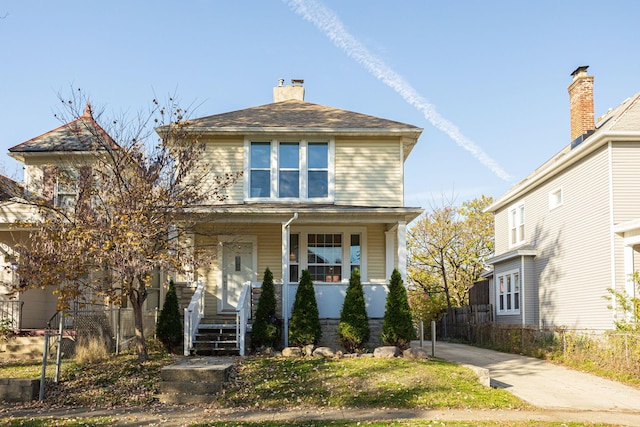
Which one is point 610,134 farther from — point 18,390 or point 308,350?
point 18,390

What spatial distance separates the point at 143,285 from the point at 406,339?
638 centimetres

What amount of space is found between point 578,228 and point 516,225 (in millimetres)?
6375

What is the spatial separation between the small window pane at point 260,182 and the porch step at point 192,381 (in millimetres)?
6819

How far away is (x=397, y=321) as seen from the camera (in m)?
16.0

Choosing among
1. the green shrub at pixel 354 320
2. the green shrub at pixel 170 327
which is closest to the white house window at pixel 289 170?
the green shrub at pixel 354 320

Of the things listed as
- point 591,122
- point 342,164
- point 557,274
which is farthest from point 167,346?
point 591,122

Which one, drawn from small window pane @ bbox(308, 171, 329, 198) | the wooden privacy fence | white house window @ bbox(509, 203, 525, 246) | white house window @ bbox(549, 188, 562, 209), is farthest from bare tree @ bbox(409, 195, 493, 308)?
small window pane @ bbox(308, 171, 329, 198)

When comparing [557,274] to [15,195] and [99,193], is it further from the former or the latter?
[15,195]

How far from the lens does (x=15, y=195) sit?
53.7 feet

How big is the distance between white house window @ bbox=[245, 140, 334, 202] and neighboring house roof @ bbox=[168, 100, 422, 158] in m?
0.53

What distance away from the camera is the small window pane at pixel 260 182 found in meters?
19.0

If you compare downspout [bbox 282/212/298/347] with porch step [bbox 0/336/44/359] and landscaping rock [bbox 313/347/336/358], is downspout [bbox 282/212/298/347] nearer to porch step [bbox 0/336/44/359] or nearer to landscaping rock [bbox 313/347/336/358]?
landscaping rock [bbox 313/347/336/358]

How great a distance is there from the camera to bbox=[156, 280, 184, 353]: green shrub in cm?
Result: 1594

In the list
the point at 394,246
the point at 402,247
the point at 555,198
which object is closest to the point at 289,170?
the point at 394,246
